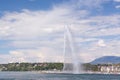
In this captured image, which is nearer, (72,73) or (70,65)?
(70,65)

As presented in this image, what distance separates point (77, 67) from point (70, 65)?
4.61 metres

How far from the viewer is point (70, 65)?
453 ft

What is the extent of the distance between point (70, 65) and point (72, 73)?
12.9m

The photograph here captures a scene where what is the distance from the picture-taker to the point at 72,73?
5915 inches

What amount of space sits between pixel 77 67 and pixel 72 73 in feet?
31.2

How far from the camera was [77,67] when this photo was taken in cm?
14150
